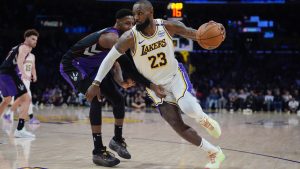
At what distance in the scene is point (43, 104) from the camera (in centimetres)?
2027

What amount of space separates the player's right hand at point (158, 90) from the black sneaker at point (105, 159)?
0.88 meters

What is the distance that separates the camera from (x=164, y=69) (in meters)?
4.82

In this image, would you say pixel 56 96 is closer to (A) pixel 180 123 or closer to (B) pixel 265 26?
(B) pixel 265 26

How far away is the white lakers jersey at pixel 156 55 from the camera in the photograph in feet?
15.5

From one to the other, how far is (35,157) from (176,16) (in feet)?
32.6

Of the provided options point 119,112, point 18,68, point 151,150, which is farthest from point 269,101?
point 119,112

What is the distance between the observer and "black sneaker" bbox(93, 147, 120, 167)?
4.96 meters

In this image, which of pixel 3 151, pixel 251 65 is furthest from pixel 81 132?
pixel 251 65

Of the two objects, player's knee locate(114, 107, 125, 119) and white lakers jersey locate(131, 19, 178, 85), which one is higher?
white lakers jersey locate(131, 19, 178, 85)

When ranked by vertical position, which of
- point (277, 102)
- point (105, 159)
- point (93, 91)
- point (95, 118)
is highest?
point (93, 91)

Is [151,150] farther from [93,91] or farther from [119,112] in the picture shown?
[93,91]

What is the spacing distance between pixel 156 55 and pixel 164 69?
17 cm

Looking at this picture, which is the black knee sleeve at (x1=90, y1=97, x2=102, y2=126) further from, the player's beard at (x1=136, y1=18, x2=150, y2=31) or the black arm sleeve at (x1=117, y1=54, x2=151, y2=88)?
the player's beard at (x1=136, y1=18, x2=150, y2=31)

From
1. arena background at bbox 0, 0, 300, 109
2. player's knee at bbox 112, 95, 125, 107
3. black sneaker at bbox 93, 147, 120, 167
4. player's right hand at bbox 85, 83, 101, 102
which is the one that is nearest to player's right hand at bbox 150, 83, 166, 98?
player's right hand at bbox 85, 83, 101, 102
